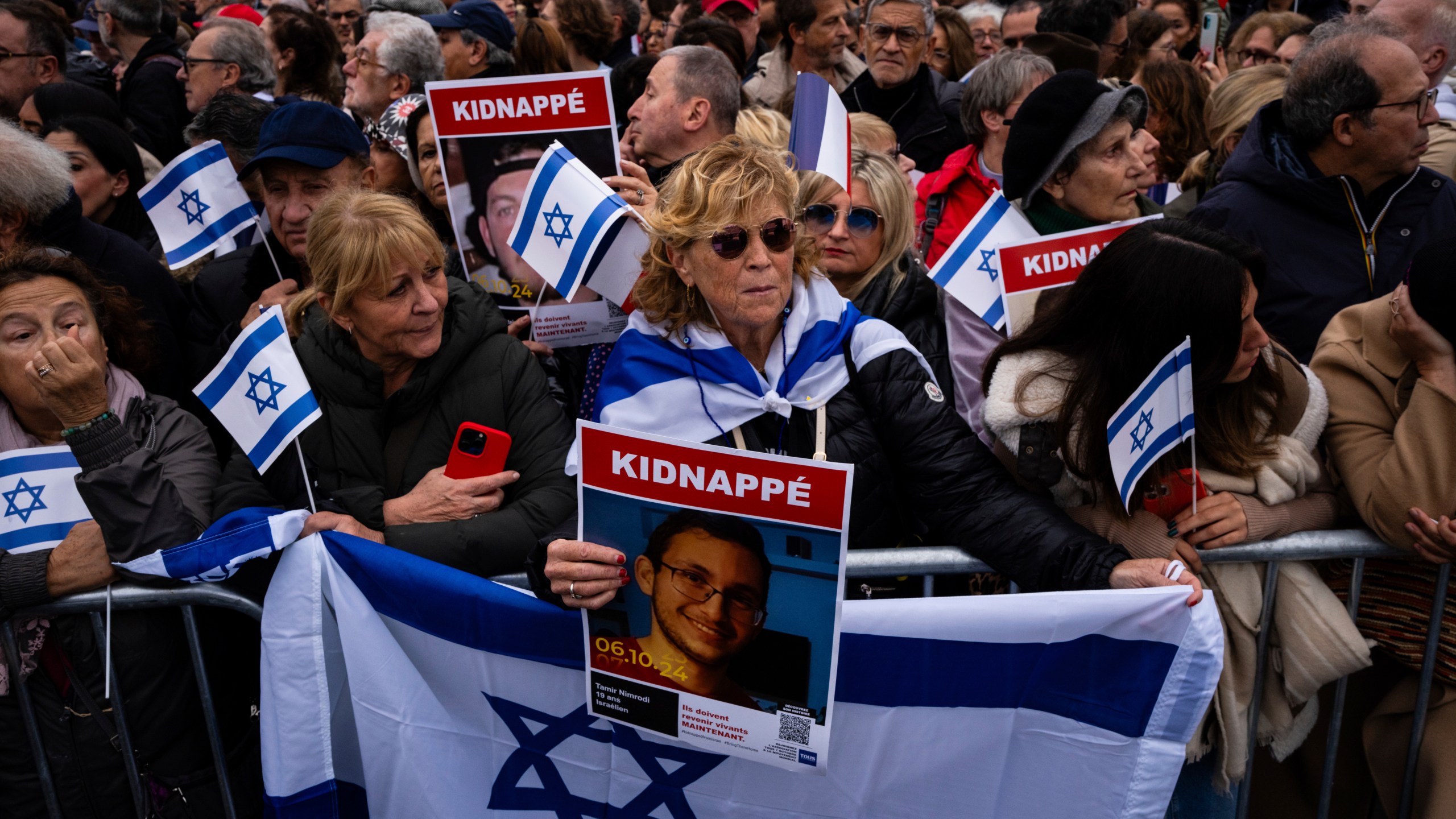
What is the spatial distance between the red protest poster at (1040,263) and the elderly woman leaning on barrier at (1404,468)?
0.76 metres

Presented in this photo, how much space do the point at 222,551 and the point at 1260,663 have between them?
2650mm

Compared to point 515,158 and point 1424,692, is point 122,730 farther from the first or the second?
point 1424,692

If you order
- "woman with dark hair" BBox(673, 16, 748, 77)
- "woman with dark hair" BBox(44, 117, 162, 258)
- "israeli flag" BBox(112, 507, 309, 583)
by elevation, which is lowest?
"israeli flag" BBox(112, 507, 309, 583)

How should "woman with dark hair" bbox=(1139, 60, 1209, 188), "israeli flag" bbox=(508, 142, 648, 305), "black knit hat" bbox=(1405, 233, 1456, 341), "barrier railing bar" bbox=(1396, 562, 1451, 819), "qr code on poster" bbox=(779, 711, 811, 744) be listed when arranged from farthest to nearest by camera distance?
"woman with dark hair" bbox=(1139, 60, 1209, 188)
"israeli flag" bbox=(508, 142, 648, 305)
"barrier railing bar" bbox=(1396, 562, 1451, 819)
"black knit hat" bbox=(1405, 233, 1456, 341)
"qr code on poster" bbox=(779, 711, 811, 744)

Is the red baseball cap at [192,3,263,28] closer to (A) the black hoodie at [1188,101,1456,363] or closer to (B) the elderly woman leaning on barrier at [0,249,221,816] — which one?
(B) the elderly woman leaning on barrier at [0,249,221,816]

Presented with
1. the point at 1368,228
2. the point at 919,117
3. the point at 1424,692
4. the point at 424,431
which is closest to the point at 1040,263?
the point at 1368,228

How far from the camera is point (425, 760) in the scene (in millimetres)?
2928

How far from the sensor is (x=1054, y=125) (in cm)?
383

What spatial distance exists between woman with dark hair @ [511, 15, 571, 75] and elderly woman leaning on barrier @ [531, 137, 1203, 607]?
4349mm

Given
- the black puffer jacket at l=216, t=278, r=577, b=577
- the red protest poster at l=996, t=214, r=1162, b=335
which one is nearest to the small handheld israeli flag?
the black puffer jacket at l=216, t=278, r=577, b=577

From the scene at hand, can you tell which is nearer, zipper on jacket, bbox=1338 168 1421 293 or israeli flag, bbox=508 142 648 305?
israeli flag, bbox=508 142 648 305

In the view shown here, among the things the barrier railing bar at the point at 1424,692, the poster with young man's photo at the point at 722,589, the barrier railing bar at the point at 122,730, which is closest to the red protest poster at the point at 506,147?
the poster with young man's photo at the point at 722,589

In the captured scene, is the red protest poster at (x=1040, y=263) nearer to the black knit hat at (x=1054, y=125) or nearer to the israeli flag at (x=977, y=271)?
the israeli flag at (x=977, y=271)

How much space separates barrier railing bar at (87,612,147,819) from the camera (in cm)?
299
